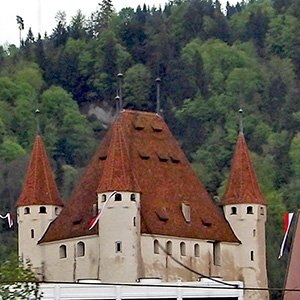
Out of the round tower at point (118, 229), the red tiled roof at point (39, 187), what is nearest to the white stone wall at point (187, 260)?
the round tower at point (118, 229)

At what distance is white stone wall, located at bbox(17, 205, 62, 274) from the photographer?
9656 cm

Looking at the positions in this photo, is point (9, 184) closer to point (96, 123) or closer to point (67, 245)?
point (96, 123)

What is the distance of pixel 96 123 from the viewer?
19938 cm

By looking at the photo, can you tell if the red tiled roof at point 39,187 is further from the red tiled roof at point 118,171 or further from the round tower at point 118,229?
the round tower at point 118,229

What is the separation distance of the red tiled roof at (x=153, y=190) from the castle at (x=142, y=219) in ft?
0.16

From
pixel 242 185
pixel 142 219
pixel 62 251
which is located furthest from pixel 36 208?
pixel 242 185

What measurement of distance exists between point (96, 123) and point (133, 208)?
106668mm

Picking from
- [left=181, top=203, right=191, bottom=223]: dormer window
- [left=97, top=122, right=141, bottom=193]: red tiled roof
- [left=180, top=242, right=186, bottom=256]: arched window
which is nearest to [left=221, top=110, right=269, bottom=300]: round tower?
[left=181, top=203, right=191, bottom=223]: dormer window

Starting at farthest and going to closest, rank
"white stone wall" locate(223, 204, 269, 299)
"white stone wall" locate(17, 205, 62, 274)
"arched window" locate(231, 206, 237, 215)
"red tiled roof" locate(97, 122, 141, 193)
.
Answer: "arched window" locate(231, 206, 237, 215) → "white stone wall" locate(223, 204, 269, 299) → "white stone wall" locate(17, 205, 62, 274) → "red tiled roof" locate(97, 122, 141, 193)

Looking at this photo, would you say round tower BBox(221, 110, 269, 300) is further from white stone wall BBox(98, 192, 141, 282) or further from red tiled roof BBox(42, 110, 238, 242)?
white stone wall BBox(98, 192, 141, 282)

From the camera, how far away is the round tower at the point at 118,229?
92.2 metres

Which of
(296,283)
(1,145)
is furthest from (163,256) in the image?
(1,145)

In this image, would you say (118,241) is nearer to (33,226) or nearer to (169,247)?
(169,247)

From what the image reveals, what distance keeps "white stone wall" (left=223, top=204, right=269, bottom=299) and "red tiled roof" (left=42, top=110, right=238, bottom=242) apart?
0.53m
